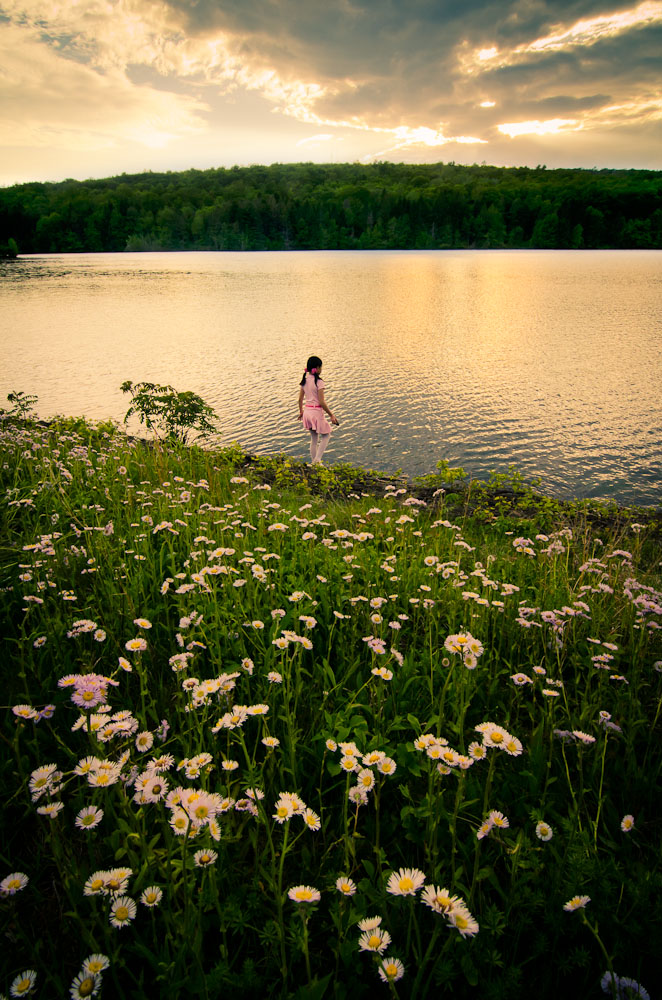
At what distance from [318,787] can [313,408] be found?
1050 centimetres

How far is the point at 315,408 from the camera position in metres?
12.3

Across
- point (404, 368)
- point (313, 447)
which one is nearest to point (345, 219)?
point (404, 368)

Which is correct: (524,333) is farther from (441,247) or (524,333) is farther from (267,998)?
(441,247)

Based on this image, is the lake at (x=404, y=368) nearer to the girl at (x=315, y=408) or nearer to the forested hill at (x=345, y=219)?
the girl at (x=315, y=408)

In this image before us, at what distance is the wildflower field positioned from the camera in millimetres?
1806

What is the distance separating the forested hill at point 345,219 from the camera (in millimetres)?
129750

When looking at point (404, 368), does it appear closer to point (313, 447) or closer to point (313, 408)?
point (313, 447)

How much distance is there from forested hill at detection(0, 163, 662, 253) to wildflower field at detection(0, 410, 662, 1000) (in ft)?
512

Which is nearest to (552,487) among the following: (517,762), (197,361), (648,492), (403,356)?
(648,492)

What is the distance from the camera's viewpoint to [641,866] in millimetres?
2139

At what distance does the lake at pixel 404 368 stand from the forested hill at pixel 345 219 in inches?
4277

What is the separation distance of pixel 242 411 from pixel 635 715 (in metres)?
15.2

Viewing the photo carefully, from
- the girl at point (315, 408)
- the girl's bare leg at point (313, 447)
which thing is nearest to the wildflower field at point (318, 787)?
the girl at point (315, 408)

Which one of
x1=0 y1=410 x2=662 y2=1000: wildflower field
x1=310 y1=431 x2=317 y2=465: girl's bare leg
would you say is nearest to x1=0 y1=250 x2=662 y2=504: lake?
x1=310 y1=431 x2=317 y2=465: girl's bare leg
